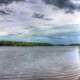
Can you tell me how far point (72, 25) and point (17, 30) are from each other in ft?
1.43

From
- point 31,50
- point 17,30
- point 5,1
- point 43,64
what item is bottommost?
point 43,64

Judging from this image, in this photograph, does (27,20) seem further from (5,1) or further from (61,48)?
(61,48)

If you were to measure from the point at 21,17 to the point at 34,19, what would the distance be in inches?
4.0

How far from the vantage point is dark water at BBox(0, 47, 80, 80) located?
4.77 feet

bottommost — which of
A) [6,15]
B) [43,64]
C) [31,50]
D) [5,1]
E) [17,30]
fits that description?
[43,64]

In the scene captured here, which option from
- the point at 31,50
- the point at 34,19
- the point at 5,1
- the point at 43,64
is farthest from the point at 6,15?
the point at 43,64

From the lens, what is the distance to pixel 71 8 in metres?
1.52

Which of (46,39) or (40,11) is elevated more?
(40,11)

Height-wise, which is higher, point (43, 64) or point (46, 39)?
point (46, 39)

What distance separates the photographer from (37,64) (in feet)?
4.87

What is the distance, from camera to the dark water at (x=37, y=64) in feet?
4.77

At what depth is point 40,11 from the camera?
4.89ft

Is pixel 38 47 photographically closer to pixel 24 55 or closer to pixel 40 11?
pixel 24 55

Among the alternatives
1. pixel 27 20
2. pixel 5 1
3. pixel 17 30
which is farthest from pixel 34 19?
pixel 5 1
